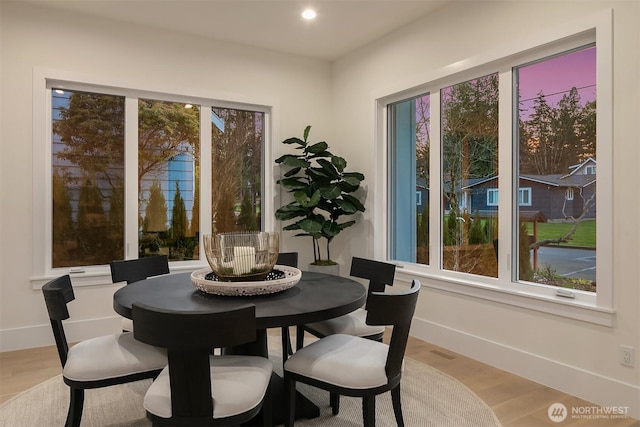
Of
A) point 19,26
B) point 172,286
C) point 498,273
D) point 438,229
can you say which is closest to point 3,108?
point 19,26

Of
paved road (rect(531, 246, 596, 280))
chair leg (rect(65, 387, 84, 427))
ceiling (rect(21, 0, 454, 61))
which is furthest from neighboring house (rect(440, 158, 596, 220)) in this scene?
chair leg (rect(65, 387, 84, 427))

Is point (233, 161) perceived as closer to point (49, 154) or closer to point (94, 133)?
point (94, 133)

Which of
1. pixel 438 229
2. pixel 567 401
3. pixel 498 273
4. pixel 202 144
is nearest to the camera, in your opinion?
pixel 567 401

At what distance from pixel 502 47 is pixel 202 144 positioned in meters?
2.89

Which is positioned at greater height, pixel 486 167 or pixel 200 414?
pixel 486 167

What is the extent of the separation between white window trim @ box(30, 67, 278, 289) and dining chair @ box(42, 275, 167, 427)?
1.84 meters

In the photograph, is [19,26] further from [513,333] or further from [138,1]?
[513,333]

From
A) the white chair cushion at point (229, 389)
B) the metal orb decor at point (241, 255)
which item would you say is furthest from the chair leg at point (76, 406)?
the metal orb decor at point (241, 255)

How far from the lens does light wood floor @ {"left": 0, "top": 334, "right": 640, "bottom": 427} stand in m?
2.36

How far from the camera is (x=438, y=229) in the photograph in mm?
3797

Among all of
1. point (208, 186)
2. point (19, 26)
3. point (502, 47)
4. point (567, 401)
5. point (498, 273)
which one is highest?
point (19, 26)

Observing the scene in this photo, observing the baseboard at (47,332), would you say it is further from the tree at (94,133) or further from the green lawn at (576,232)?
the green lawn at (576,232)

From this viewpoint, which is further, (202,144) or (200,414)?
(202,144)

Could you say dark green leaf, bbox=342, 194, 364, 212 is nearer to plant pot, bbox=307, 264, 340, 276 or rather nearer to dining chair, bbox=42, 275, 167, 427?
plant pot, bbox=307, 264, 340, 276
